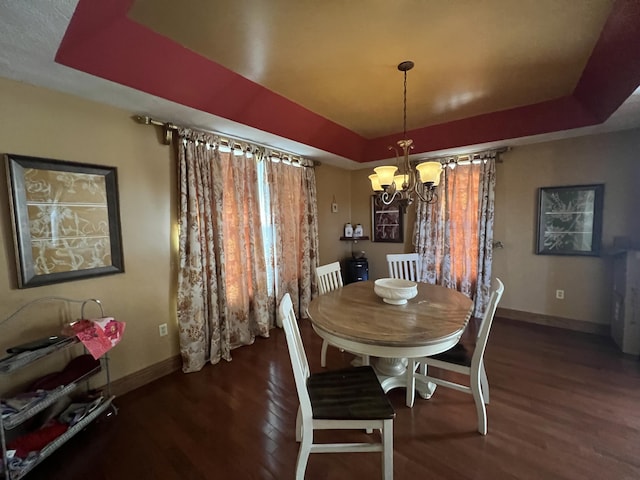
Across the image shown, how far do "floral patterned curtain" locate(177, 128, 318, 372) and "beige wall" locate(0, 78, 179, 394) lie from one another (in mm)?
162

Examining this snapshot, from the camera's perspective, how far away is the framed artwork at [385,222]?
4.35 metres

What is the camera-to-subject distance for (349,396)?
55.9 inches

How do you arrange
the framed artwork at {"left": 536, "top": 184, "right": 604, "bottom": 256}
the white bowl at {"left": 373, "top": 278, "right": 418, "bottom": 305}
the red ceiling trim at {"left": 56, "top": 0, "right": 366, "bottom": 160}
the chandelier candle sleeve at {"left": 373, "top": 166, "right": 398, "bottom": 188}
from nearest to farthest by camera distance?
the red ceiling trim at {"left": 56, "top": 0, "right": 366, "bottom": 160} < the white bowl at {"left": 373, "top": 278, "right": 418, "bottom": 305} < the chandelier candle sleeve at {"left": 373, "top": 166, "right": 398, "bottom": 188} < the framed artwork at {"left": 536, "top": 184, "right": 604, "bottom": 256}

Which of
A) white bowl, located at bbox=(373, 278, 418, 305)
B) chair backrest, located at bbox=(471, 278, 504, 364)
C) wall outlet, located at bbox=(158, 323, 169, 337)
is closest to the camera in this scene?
chair backrest, located at bbox=(471, 278, 504, 364)

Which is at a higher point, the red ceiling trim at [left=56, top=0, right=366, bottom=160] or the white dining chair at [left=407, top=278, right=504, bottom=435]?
the red ceiling trim at [left=56, top=0, right=366, bottom=160]

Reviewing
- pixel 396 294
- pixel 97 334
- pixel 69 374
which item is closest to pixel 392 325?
pixel 396 294

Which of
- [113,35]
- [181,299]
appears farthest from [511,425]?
[113,35]

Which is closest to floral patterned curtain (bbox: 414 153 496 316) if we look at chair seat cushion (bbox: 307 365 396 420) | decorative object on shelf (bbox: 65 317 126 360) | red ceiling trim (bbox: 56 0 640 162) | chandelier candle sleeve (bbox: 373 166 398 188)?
red ceiling trim (bbox: 56 0 640 162)

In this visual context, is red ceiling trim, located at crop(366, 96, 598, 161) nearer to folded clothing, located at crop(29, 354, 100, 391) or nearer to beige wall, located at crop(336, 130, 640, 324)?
beige wall, located at crop(336, 130, 640, 324)

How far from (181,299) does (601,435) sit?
3.17 m

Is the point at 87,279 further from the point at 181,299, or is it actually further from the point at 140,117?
the point at 140,117

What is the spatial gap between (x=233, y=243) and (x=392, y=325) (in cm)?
197

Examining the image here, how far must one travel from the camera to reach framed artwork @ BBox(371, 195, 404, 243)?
4.35m

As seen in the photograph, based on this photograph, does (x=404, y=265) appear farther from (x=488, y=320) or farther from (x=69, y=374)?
(x=69, y=374)
